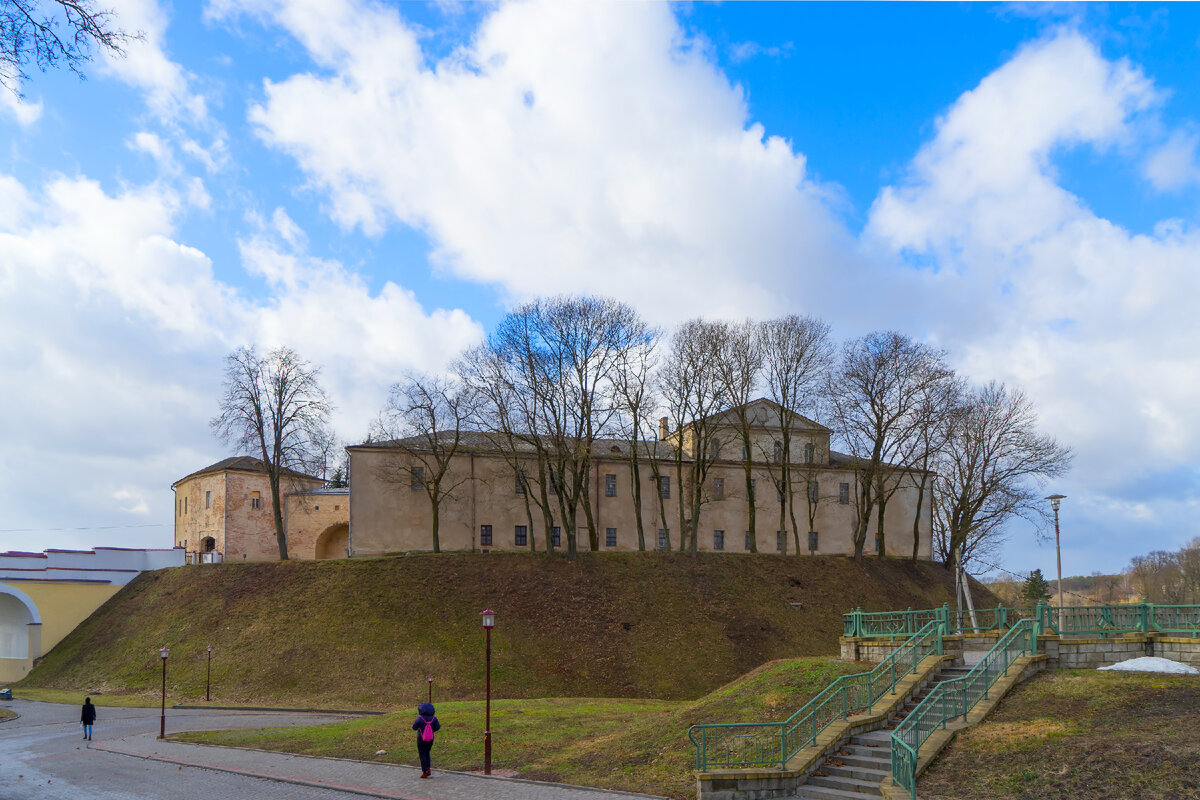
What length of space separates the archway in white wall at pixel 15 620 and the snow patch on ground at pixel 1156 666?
48.9 metres

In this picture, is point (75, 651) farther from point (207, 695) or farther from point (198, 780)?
point (198, 780)

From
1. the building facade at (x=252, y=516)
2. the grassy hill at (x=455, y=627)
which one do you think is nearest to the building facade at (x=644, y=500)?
→ the grassy hill at (x=455, y=627)

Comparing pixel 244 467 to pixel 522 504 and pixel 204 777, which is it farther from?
pixel 204 777

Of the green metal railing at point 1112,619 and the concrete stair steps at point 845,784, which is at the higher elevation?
the green metal railing at point 1112,619

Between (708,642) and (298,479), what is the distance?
32072mm

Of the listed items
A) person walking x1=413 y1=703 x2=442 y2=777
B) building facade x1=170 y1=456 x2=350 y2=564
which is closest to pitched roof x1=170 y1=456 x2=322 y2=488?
building facade x1=170 y1=456 x2=350 y2=564

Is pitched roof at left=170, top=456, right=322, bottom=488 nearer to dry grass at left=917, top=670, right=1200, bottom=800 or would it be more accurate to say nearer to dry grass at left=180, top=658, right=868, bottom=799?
dry grass at left=180, top=658, right=868, bottom=799

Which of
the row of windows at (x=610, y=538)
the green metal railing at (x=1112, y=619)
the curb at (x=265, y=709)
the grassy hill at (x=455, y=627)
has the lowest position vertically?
the curb at (x=265, y=709)

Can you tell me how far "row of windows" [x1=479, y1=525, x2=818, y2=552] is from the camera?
52.6 m

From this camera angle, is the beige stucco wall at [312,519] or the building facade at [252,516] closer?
the building facade at [252,516]

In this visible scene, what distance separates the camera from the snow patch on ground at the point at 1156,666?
17.2 meters

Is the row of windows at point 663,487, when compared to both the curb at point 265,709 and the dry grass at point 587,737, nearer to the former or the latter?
the curb at point 265,709

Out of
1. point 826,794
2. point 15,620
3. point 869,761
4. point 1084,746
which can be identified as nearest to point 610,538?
point 15,620

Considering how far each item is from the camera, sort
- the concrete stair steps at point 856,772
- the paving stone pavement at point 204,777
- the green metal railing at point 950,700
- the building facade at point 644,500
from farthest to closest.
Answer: the building facade at point 644,500 < the paving stone pavement at point 204,777 < the concrete stair steps at point 856,772 < the green metal railing at point 950,700
